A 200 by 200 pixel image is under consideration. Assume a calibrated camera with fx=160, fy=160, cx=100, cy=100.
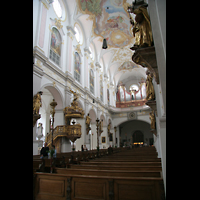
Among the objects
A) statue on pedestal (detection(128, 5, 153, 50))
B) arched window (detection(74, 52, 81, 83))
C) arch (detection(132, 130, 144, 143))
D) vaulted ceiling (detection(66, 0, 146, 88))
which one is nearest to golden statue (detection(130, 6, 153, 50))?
statue on pedestal (detection(128, 5, 153, 50))

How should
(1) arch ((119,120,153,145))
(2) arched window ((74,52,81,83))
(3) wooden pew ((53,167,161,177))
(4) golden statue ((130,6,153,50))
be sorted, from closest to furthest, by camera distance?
(4) golden statue ((130,6,153,50)) → (3) wooden pew ((53,167,161,177)) → (2) arched window ((74,52,81,83)) → (1) arch ((119,120,153,145))

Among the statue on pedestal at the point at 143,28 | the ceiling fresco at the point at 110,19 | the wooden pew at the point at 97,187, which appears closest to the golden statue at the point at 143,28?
the statue on pedestal at the point at 143,28

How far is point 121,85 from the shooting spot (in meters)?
28.7

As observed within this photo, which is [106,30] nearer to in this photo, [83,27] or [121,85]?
[83,27]

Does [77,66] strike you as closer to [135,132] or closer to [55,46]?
[55,46]

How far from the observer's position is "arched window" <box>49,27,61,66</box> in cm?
1128

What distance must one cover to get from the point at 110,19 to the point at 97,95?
865 centimetres

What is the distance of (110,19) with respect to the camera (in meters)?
17.3

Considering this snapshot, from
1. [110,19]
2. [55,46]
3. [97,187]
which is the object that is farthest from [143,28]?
[110,19]

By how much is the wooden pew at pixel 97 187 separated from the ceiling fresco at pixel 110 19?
48.9 feet

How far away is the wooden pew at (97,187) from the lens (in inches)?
106

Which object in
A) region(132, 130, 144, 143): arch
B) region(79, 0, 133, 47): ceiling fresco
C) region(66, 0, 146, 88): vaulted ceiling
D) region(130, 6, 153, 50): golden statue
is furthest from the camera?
region(132, 130, 144, 143): arch

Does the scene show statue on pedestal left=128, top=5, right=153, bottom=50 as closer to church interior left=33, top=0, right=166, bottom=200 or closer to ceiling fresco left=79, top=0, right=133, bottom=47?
church interior left=33, top=0, right=166, bottom=200
